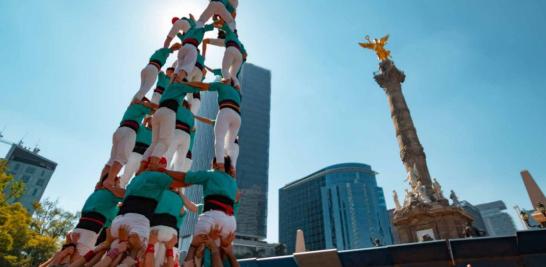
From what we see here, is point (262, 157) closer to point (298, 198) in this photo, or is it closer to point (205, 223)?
point (298, 198)

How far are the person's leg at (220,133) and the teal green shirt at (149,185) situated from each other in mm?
704

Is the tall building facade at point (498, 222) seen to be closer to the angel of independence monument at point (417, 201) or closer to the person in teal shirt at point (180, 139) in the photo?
the angel of independence monument at point (417, 201)

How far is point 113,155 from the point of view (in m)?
4.79

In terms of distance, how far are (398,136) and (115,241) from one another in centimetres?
2379

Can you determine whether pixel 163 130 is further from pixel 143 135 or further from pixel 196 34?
pixel 196 34

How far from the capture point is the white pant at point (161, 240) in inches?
150

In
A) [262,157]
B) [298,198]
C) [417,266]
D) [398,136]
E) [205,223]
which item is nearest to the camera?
[205,223]

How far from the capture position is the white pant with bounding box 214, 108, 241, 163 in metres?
4.05

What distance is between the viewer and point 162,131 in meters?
4.32

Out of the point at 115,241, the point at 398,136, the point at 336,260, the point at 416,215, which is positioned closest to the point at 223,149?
the point at 115,241

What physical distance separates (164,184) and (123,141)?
1.59 metres

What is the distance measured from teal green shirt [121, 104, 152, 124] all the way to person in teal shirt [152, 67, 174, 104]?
0.64 meters

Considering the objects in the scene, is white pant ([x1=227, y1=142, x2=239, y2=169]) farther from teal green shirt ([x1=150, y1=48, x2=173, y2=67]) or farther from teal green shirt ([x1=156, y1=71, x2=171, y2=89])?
teal green shirt ([x1=150, y1=48, x2=173, y2=67])

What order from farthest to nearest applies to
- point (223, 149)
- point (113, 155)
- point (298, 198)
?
point (298, 198) → point (113, 155) → point (223, 149)
